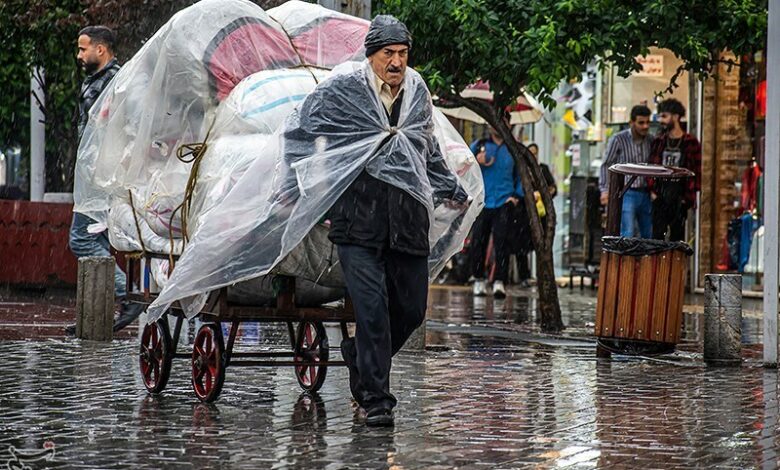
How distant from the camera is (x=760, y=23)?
1332 centimetres

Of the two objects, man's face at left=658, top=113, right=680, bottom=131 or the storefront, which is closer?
man's face at left=658, top=113, right=680, bottom=131

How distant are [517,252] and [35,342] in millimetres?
11107

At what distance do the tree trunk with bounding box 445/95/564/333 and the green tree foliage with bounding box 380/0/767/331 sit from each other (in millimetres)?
599

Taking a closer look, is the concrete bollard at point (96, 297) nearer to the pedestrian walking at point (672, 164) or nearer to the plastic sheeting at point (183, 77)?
the plastic sheeting at point (183, 77)

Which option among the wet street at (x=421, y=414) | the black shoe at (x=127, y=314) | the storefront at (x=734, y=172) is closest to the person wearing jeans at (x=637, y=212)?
the wet street at (x=421, y=414)

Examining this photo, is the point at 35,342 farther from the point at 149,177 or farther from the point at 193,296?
the point at 193,296

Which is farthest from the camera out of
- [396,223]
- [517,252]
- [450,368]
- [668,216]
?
[517,252]

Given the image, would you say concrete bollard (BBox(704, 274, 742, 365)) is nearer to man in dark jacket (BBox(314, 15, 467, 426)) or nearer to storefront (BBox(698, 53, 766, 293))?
man in dark jacket (BBox(314, 15, 467, 426))

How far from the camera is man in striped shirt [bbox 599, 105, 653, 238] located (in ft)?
50.8

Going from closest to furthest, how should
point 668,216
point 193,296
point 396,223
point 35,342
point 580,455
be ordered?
point 580,455, point 396,223, point 193,296, point 35,342, point 668,216

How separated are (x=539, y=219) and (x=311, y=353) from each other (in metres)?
5.39

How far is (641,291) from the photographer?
467 inches

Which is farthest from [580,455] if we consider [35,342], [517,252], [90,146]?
[517,252]

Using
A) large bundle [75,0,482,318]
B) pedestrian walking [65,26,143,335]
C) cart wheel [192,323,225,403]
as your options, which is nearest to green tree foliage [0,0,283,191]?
pedestrian walking [65,26,143,335]
